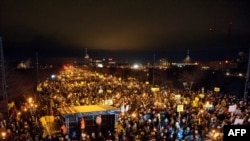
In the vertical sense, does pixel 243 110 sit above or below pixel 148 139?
above

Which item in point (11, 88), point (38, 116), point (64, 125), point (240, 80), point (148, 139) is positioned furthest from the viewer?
point (240, 80)

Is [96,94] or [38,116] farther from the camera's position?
[96,94]

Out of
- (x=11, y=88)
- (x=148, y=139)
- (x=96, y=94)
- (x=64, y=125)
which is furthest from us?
(x=11, y=88)

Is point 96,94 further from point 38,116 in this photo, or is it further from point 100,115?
point 100,115

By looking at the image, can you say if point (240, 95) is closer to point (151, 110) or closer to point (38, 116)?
point (151, 110)

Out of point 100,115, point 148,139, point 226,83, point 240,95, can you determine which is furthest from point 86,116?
point 226,83

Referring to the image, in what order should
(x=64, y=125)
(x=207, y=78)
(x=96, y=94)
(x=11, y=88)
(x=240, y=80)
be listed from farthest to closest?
(x=207, y=78)
(x=240, y=80)
(x=11, y=88)
(x=96, y=94)
(x=64, y=125)

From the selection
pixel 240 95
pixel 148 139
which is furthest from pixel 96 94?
pixel 240 95

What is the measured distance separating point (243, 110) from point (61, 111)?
14.1 meters

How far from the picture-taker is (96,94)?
106 feet

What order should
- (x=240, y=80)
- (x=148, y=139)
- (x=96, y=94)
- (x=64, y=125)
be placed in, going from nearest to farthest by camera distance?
(x=148, y=139) → (x=64, y=125) → (x=96, y=94) → (x=240, y=80)

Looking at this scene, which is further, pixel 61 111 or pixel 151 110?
pixel 151 110

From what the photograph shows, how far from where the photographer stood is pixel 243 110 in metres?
19.6

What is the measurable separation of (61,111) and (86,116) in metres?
1.99
